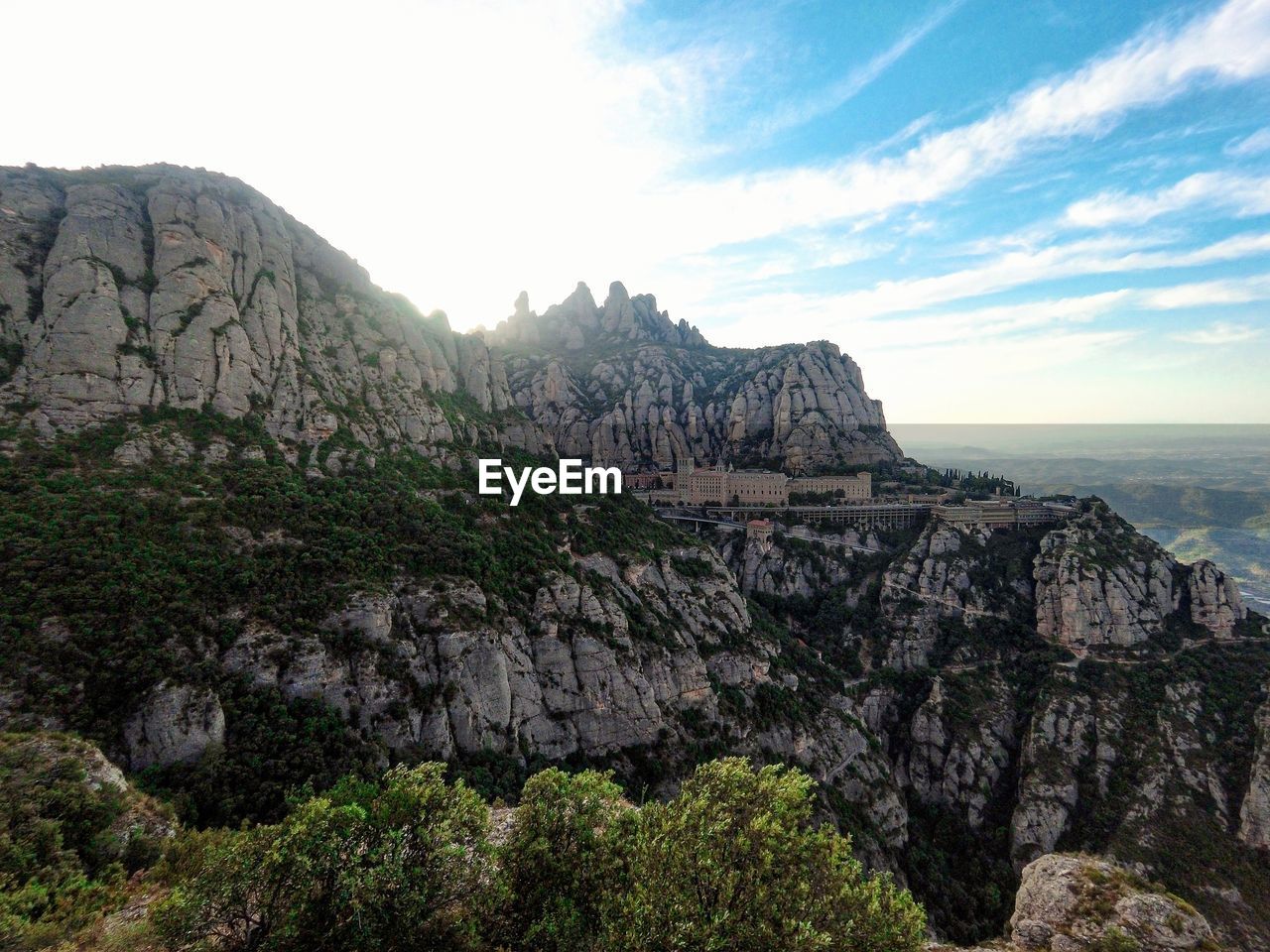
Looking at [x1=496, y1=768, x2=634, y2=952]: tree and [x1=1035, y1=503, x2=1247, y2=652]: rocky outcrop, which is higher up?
[x1=496, y1=768, x2=634, y2=952]: tree

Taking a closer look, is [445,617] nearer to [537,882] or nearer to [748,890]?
[537,882]

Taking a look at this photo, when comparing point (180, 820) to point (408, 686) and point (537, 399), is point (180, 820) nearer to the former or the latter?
point (408, 686)

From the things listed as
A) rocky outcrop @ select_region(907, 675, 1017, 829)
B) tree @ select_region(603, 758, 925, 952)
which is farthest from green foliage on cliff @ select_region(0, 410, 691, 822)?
rocky outcrop @ select_region(907, 675, 1017, 829)

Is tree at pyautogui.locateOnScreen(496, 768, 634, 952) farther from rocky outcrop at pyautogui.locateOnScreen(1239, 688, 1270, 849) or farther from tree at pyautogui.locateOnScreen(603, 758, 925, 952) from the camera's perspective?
rocky outcrop at pyautogui.locateOnScreen(1239, 688, 1270, 849)

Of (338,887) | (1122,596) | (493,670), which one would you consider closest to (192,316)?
(493,670)

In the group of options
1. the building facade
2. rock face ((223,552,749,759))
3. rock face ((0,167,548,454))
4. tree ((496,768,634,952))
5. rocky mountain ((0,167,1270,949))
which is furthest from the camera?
the building facade

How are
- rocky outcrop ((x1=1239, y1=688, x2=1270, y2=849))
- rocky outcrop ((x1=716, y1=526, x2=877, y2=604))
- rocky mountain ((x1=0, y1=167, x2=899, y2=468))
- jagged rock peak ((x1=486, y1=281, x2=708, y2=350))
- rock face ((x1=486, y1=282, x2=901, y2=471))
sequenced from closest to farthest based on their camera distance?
rocky mountain ((x1=0, y1=167, x2=899, y2=468)), rocky outcrop ((x1=1239, y1=688, x2=1270, y2=849)), rocky outcrop ((x1=716, y1=526, x2=877, y2=604)), rock face ((x1=486, y1=282, x2=901, y2=471)), jagged rock peak ((x1=486, y1=281, x2=708, y2=350))

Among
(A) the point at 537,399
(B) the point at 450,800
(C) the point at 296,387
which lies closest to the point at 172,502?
(C) the point at 296,387
